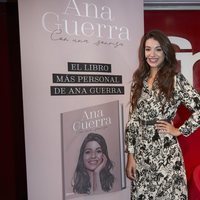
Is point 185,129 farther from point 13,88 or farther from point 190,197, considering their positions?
point 13,88

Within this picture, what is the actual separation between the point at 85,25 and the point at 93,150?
837mm

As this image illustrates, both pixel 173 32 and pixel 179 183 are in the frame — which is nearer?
pixel 179 183

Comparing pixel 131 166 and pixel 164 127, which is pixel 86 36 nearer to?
pixel 164 127

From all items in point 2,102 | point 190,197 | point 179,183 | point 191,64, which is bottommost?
point 190,197

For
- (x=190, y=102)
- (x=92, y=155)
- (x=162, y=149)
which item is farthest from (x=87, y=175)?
(x=190, y=102)

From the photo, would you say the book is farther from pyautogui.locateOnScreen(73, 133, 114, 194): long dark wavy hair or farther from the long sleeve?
the long sleeve

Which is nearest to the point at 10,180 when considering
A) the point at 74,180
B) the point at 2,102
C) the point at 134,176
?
the point at 2,102

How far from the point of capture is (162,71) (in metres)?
2.16

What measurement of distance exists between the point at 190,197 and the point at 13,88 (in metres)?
1.73

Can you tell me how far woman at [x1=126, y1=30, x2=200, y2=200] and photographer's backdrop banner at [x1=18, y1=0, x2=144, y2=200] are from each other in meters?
0.29

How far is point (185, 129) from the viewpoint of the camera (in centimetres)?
212

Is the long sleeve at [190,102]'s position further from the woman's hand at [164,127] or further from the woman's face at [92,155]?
the woman's face at [92,155]

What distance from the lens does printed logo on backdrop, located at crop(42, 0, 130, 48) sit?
7.17ft

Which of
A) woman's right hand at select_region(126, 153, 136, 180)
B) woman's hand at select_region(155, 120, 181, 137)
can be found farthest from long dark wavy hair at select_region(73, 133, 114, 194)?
woman's hand at select_region(155, 120, 181, 137)
